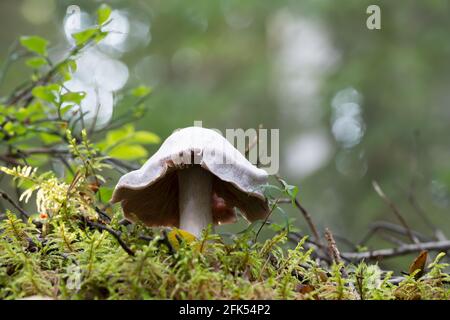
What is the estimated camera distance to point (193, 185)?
5.58 feet

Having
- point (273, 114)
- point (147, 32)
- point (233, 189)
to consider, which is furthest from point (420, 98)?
point (233, 189)

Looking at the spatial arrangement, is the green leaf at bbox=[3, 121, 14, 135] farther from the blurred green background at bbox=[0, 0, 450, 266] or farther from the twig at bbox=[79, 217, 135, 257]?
the blurred green background at bbox=[0, 0, 450, 266]

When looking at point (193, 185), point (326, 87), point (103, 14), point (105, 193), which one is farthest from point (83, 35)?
point (326, 87)

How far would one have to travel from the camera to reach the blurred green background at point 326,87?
6.50 meters

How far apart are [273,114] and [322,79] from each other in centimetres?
234

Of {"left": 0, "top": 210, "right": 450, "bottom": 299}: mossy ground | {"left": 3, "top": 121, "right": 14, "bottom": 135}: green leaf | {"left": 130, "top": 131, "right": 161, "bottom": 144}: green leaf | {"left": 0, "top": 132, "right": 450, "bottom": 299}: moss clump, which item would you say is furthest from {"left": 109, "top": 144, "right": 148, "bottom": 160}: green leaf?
{"left": 0, "top": 210, "right": 450, "bottom": 299}: mossy ground

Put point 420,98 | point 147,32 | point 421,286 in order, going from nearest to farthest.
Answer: point 421,286, point 420,98, point 147,32

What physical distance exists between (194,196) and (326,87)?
16.4 ft

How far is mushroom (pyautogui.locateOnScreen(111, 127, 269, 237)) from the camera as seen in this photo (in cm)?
150

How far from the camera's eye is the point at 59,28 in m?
9.19
